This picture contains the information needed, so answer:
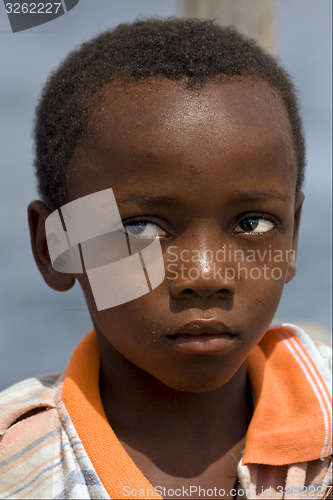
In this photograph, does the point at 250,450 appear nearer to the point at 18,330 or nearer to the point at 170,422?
the point at 170,422

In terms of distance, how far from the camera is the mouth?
1.03 metres

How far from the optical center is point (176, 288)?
1.02 metres

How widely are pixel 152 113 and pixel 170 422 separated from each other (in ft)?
1.81

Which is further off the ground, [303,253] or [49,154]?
[49,154]

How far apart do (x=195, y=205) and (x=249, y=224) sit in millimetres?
127

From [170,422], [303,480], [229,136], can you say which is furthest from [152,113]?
[303,480]

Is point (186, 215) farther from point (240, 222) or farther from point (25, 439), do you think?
point (25, 439)

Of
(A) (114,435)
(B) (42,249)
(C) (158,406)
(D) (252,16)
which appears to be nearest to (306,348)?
(C) (158,406)

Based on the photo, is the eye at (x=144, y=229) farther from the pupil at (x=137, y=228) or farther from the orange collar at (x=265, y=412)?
the orange collar at (x=265, y=412)

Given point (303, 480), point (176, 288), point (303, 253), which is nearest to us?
point (176, 288)

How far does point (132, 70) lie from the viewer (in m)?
1.10

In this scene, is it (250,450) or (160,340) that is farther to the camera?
(250,450)

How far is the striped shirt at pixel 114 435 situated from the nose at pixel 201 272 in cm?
29

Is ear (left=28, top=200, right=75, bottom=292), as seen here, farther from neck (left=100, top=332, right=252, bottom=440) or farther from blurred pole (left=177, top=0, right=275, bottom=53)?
blurred pole (left=177, top=0, right=275, bottom=53)
